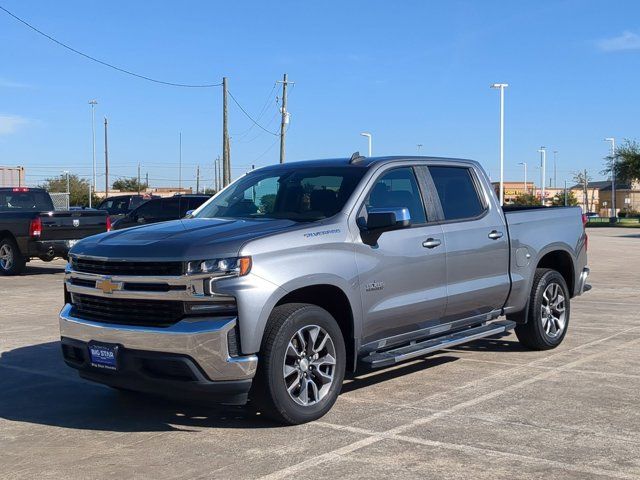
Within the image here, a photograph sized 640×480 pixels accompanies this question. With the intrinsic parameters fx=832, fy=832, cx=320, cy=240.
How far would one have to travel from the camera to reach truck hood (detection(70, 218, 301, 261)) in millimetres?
5512

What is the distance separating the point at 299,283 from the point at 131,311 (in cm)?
117

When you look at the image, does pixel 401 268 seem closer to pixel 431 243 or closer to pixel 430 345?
pixel 431 243

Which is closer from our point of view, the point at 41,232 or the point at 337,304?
the point at 337,304

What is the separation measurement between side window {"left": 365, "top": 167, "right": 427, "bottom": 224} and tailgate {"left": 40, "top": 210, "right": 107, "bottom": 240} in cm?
1203

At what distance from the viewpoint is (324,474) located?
15.7ft

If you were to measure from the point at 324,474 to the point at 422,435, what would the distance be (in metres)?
1.00

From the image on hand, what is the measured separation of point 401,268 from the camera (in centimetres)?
661

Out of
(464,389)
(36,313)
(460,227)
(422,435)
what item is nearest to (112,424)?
(422,435)

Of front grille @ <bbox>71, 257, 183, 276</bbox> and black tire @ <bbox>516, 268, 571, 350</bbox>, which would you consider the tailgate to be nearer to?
black tire @ <bbox>516, 268, 571, 350</bbox>

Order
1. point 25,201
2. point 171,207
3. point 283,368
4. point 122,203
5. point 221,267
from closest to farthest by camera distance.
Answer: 1. point 221,267
2. point 283,368
3. point 171,207
4. point 25,201
5. point 122,203

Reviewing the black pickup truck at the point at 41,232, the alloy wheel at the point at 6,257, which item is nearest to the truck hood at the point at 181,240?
the black pickup truck at the point at 41,232

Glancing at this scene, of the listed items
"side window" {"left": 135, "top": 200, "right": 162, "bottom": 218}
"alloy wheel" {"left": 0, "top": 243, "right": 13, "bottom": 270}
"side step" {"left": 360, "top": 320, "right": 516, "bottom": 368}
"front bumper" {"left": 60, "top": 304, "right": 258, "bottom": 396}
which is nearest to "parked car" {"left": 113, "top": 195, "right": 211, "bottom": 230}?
"side window" {"left": 135, "top": 200, "right": 162, "bottom": 218}

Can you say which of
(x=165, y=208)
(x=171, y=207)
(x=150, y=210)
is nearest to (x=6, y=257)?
(x=150, y=210)

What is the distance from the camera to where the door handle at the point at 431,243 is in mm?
6871
